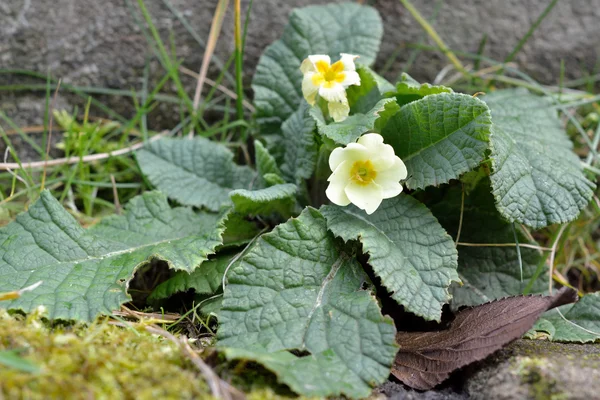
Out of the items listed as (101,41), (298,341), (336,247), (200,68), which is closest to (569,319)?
(336,247)

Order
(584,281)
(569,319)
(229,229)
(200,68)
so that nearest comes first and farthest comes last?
1. (569,319)
2. (229,229)
3. (584,281)
4. (200,68)

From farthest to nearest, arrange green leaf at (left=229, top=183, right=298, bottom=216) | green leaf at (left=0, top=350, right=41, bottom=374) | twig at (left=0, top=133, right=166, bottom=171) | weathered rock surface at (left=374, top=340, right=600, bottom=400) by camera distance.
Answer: twig at (left=0, top=133, right=166, bottom=171), green leaf at (left=229, top=183, right=298, bottom=216), weathered rock surface at (left=374, top=340, right=600, bottom=400), green leaf at (left=0, top=350, right=41, bottom=374)

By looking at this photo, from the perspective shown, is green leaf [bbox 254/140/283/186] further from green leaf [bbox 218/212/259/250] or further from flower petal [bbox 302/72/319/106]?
flower petal [bbox 302/72/319/106]

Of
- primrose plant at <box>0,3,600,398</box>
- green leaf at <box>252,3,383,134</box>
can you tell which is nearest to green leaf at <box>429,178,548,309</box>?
primrose plant at <box>0,3,600,398</box>

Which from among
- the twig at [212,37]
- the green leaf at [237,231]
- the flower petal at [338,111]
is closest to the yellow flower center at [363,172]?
the flower petal at [338,111]

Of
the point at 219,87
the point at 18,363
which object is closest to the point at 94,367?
the point at 18,363

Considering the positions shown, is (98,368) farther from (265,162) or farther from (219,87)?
(219,87)

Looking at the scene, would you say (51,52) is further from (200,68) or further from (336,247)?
(336,247)
